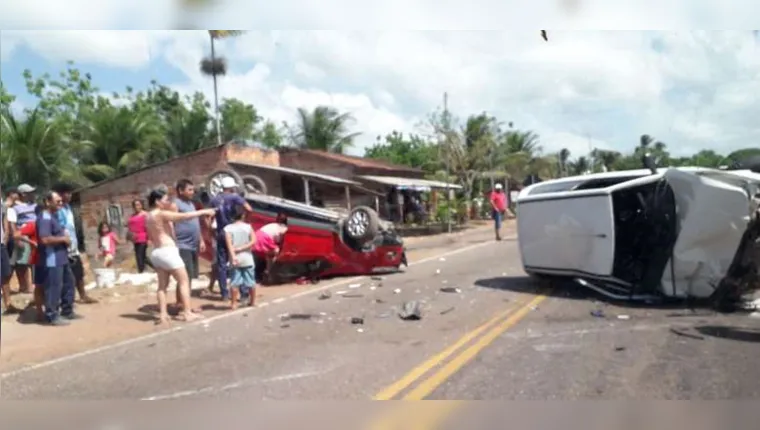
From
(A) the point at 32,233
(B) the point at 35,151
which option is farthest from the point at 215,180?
(B) the point at 35,151

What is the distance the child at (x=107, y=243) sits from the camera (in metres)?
9.98

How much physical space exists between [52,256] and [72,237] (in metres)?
0.68

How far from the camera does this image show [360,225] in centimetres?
1172

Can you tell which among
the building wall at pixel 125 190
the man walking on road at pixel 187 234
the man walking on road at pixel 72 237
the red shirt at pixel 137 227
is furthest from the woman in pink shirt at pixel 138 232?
the man walking on road at pixel 72 237

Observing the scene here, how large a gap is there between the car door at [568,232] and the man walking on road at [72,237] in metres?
5.46

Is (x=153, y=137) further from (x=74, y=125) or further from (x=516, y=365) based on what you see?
(x=516, y=365)

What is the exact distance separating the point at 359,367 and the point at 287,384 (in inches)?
27.3

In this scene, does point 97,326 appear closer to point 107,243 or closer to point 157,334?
point 157,334

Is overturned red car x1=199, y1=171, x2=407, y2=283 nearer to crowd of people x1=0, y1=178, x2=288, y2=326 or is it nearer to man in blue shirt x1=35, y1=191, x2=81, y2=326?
crowd of people x1=0, y1=178, x2=288, y2=326

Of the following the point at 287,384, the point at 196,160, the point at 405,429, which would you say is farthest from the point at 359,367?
the point at 196,160

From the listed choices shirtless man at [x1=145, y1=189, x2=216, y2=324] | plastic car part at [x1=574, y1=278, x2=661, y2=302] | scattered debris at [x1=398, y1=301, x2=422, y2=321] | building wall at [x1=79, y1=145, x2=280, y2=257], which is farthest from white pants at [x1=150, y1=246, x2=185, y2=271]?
plastic car part at [x1=574, y1=278, x2=661, y2=302]

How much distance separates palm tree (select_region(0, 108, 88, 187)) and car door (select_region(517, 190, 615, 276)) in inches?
216

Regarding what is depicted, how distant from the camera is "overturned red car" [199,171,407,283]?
11.4 meters

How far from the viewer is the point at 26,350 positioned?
22.6 ft
